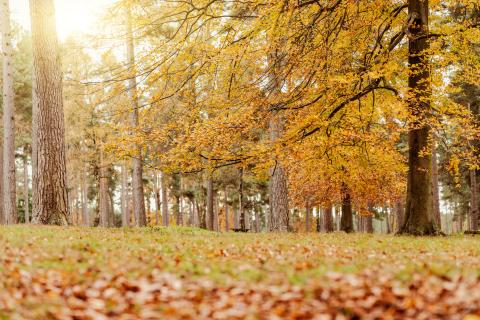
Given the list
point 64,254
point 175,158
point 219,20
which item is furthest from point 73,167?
point 64,254

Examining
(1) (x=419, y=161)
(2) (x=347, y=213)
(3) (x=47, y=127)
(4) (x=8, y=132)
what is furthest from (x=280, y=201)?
(4) (x=8, y=132)

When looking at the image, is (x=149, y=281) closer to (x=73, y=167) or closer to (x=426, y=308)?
(x=426, y=308)

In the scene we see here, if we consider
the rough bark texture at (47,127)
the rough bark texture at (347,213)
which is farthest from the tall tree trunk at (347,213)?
the rough bark texture at (47,127)

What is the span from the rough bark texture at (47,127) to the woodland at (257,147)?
0.11ft

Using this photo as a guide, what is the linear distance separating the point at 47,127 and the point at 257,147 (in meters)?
5.68

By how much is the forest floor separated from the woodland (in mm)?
23

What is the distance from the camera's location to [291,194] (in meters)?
27.7

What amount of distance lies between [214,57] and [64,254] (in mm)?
6656

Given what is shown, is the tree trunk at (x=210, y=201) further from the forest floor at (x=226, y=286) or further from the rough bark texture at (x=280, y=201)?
the forest floor at (x=226, y=286)

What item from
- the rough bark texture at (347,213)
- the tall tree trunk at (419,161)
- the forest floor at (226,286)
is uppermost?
the tall tree trunk at (419,161)

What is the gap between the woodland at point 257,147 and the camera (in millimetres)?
4543

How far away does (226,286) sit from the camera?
489cm

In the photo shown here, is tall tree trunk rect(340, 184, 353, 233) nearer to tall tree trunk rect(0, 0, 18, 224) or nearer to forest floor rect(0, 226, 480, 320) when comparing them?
A: tall tree trunk rect(0, 0, 18, 224)

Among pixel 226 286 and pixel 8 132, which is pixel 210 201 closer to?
pixel 8 132
